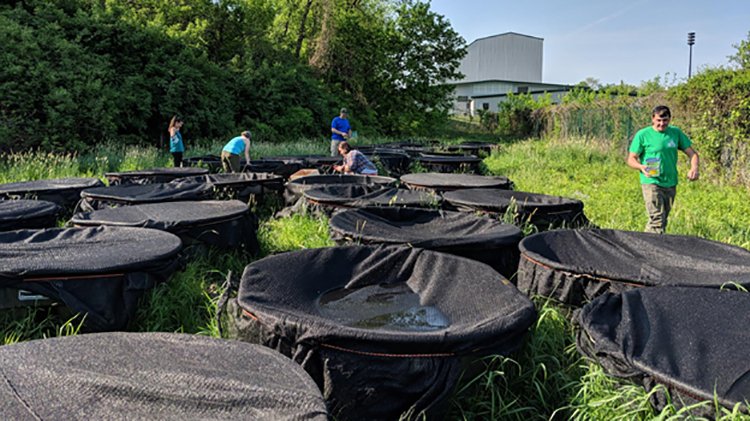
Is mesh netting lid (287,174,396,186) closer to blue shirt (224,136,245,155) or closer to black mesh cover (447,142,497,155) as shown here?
blue shirt (224,136,245,155)

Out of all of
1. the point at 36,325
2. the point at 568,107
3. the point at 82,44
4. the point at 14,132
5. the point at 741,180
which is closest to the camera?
the point at 36,325

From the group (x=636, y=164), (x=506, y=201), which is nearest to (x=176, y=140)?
(x=506, y=201)

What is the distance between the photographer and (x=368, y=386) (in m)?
1.70

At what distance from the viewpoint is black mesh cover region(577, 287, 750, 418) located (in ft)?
5.25

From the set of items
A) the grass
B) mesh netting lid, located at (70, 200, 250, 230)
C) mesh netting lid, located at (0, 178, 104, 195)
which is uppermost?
mesh netting lid, located at (0, 178, 104, 195)

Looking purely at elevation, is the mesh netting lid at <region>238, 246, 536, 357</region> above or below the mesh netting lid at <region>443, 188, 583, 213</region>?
below

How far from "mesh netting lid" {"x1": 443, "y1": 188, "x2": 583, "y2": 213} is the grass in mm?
890

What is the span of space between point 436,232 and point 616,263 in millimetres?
1254

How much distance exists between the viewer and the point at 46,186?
17.4ft

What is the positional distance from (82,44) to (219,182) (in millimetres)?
9067

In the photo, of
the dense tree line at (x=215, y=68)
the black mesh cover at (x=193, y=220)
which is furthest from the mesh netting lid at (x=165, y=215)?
the dense tree line at (x=215, y=68)

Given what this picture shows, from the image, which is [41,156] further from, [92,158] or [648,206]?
[648,206]

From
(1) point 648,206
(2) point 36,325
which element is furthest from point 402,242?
(1) point 648,206

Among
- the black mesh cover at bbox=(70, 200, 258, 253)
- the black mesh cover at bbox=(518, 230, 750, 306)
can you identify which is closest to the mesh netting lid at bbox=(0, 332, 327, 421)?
the black mesh cover at bbox=(518, 230, 750, 306)
